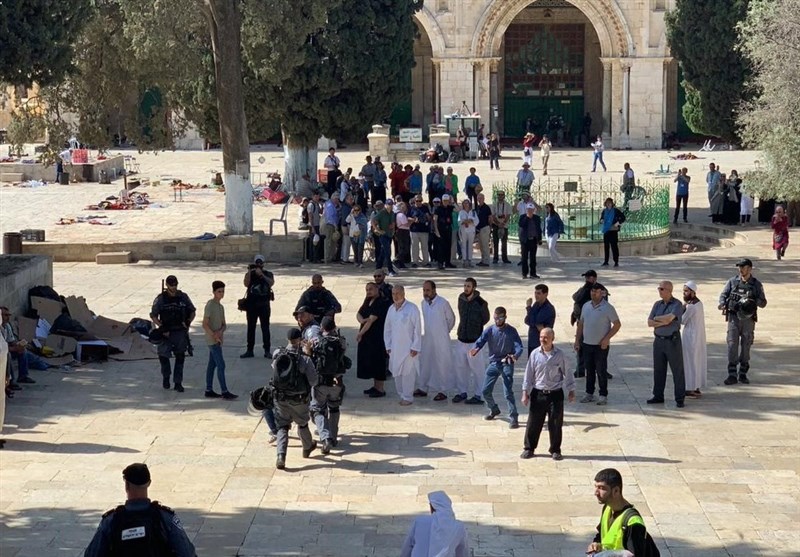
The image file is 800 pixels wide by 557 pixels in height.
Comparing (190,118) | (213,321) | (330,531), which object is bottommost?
(330,531)

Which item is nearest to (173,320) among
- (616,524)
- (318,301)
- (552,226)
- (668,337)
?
(318,301)

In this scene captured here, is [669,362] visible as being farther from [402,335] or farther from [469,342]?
[402,335]

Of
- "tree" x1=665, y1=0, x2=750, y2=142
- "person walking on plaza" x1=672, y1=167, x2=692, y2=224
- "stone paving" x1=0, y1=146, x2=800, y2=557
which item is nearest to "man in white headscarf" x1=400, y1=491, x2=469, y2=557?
"stone paving" x1=0, y1=146, x2=800, y2=557

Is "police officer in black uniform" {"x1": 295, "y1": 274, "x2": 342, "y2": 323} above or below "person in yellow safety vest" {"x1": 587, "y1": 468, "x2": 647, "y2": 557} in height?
above

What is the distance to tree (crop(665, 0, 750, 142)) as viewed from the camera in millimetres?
31084

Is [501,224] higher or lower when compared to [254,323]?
higher

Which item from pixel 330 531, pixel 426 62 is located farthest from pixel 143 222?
pixel 426 62

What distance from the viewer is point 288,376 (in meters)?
11.6

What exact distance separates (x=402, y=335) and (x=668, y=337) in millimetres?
2584

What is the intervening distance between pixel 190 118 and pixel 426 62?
2172 cm

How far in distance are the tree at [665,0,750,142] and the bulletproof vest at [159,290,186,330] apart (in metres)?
19.5

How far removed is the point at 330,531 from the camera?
10227 mm

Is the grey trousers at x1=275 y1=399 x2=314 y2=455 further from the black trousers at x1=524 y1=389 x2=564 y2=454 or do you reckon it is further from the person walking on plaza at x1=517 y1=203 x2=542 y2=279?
the person walking on plaza at x1=517 y1=203 x2=542 y2=279

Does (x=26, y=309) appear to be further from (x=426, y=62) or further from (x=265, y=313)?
(x=426, y=62)
